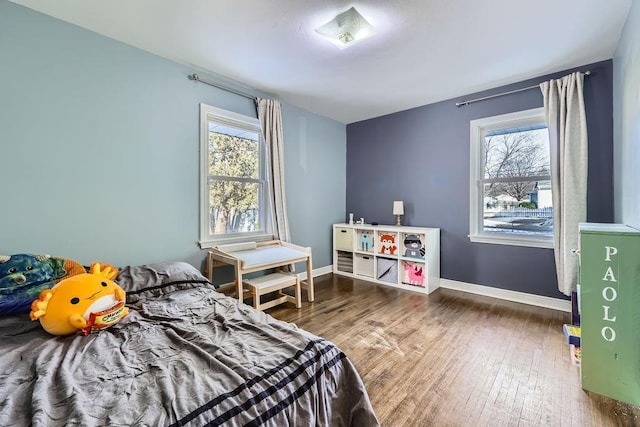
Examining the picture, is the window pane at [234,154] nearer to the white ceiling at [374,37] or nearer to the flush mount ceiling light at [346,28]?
the white ceiling at [374,37]

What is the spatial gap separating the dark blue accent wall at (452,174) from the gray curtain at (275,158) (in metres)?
1.59

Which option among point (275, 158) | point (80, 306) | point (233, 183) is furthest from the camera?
point (275, 158)

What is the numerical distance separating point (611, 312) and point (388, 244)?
7.87 feet

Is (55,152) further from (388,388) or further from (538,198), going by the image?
(538,198)

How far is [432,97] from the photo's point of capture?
3621 millimetres

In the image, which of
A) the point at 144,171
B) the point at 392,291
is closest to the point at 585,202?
the point at 392,291

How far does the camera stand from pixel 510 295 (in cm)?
323

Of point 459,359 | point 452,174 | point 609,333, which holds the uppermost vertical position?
point 452,174

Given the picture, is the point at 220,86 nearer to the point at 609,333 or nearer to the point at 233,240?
the point at 233,240

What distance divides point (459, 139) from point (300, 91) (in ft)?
6.95

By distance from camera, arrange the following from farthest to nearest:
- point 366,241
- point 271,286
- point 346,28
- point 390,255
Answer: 1. point 366,241
2. point 390,255
3. point 271,286
4. point 346,28

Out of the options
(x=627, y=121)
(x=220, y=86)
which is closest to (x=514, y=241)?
(x=627, y=121)

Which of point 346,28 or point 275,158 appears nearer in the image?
point 346,28

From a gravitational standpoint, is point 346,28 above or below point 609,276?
above
